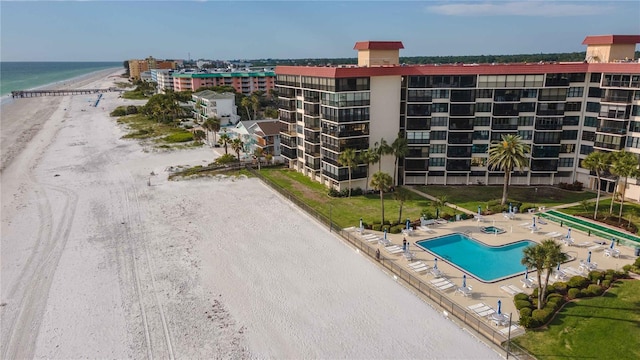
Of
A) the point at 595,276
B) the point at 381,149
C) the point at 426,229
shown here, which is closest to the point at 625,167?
the point at 595,276

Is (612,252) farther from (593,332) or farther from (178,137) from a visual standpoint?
(178,137)

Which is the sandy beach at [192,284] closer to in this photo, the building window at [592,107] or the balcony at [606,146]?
the balcony at [606,146]

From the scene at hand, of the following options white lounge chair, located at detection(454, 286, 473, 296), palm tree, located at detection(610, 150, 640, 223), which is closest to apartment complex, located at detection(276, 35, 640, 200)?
palm tree, located at detection(610, 150, 640, 223)

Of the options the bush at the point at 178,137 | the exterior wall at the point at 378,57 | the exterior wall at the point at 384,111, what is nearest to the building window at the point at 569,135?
the exterior wall at the point at 384,111

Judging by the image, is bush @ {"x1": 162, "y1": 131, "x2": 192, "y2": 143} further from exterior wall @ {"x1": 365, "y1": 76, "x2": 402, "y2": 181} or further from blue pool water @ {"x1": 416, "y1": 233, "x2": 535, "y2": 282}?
blue pool water @ {"x1": 416, "y1": 233, "x2": 535, "y2": 282}

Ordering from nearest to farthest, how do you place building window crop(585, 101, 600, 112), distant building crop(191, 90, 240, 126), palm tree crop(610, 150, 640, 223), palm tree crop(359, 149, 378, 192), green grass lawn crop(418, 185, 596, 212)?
palm tree crop(610, 150, 640, 223) < green grass lawn crop(418, 185, 596, 212) < palm tree crop(359, 149, 378, 192) < building window crop(585, 101, 600, 112) < distant building crop(191, 90, 240, 126)

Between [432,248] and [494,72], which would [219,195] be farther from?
[494,72]
